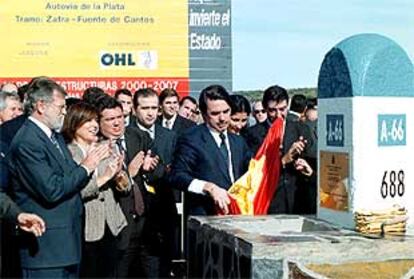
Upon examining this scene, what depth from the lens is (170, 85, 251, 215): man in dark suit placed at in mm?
5758

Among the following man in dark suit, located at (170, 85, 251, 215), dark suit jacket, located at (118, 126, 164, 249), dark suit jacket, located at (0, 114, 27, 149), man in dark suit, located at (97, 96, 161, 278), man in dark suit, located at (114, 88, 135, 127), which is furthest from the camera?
man in dark suit, located at (114, 88, 135, 127)

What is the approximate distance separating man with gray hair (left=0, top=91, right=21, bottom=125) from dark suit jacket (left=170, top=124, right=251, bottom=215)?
1.63 m

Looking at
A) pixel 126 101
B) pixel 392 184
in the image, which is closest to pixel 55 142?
pixel 392 184

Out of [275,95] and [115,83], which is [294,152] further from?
[115,83]

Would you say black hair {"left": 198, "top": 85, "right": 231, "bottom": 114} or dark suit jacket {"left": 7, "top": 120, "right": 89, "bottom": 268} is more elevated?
black hair {"left": 198, "top": 85, "right": 231, "bottom": 114}

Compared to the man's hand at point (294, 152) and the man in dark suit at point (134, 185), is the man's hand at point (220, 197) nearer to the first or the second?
the man in dark suit at point (134, 185)

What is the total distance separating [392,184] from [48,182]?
198 centimetres

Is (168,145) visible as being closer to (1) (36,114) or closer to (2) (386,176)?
(1) (36,114)

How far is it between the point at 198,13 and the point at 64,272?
7.33 metres

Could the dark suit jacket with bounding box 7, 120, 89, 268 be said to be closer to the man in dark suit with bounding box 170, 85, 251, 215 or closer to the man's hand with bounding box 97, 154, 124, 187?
the man's hand with bounding box 97, 154, 124, 187

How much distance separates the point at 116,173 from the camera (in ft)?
19.8

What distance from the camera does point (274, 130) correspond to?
573cm

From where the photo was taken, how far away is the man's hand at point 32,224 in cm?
506

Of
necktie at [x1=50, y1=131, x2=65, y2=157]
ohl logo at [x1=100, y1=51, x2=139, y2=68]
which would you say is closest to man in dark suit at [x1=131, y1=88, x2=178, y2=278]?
necktie at [x1=50, y1=131, x2=65, y2=157]
